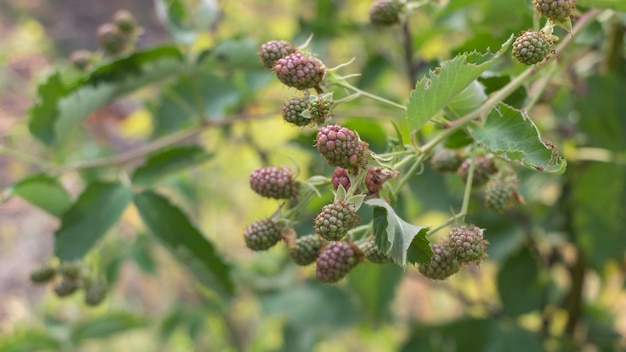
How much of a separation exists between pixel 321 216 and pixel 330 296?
150cm

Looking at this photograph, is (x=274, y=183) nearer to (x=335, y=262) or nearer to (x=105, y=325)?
(x=335, y=262)

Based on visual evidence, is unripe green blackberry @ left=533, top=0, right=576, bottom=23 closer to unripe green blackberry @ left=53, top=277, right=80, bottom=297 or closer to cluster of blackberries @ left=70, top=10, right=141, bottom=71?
cluster of blackberries @ left=70, top=10, right=141, bottom=71

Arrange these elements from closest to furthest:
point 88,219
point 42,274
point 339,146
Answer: point 339,146 < point 88,219 < point 42,274

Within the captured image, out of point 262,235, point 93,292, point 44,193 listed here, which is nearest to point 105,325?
point 93,292

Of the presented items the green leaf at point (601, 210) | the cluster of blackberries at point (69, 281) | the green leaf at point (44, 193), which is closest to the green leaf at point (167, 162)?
the green leaf at point (44, 193)

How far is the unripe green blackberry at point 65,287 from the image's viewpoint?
1.76 m

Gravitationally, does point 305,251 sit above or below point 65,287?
above

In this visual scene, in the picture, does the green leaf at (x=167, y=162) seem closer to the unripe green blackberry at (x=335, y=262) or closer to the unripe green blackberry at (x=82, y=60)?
the unripe green blackberry at (x=82, y=60)

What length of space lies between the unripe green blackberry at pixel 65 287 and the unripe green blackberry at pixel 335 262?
960 millimetres

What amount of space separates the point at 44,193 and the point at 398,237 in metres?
A: 1.07

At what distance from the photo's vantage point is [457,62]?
3.24 feet

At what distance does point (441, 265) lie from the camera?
1.00 m

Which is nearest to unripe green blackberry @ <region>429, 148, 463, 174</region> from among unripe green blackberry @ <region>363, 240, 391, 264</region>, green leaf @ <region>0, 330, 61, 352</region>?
unripe green blackberry @ <region>363, 240, 391, 264</region>

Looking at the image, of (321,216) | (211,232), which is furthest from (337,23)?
(211,232)
